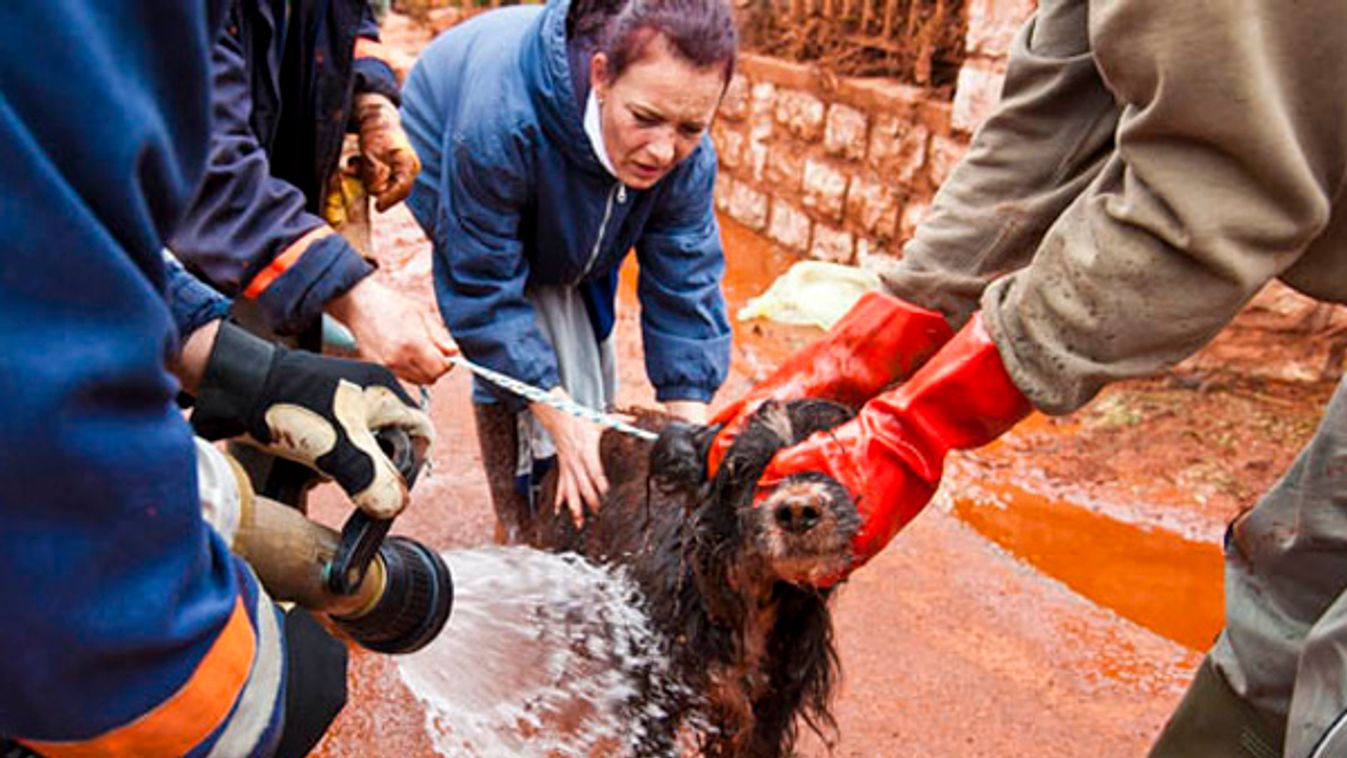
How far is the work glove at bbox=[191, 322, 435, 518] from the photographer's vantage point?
1.51 meters

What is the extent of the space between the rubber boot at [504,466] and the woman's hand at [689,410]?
59 centimetres

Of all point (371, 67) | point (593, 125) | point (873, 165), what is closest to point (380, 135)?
point (371, 67)

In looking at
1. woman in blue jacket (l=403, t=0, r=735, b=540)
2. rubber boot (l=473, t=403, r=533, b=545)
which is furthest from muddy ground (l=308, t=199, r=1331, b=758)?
woman in blue jacket (l=403, t=0, r=735, b=540)

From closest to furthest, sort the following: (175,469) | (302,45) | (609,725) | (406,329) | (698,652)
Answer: (175,469) → (406,329) → (302,45) → (698,652) → (609,725)

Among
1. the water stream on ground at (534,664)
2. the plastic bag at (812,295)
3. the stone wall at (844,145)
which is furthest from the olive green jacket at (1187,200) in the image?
the plastic bag at (812,295)

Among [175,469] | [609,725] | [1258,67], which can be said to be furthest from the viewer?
[609,725]

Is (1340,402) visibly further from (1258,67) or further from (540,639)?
(540,639)

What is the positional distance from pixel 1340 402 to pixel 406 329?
1.92 m

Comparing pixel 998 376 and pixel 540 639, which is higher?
pixel 998 376

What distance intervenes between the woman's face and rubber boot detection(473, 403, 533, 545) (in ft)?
3.90

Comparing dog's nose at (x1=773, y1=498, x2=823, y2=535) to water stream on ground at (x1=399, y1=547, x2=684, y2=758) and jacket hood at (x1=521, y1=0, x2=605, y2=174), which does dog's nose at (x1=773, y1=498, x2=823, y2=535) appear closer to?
water stream on ground at (x1=399, y1=547, x2=684, y2=758)

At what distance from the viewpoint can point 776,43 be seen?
9250mm

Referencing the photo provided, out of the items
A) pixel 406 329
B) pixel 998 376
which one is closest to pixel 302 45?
pixel 406 329

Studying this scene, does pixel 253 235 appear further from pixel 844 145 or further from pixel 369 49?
Result: pixel 844 145
